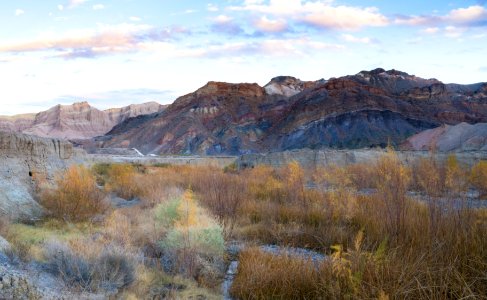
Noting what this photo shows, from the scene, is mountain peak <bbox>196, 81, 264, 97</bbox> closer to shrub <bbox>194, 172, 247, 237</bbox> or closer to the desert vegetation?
shrub <bbox>194, 172, 247, 237</bbox>

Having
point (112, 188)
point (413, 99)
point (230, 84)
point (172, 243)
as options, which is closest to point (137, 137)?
point (230, 84)

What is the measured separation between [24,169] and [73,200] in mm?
2567

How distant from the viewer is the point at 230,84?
107750mm

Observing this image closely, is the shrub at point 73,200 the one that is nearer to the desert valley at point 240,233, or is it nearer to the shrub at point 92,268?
the desert valley at point 240,233

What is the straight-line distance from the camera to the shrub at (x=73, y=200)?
12547 mm

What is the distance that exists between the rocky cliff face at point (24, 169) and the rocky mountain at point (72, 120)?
138m

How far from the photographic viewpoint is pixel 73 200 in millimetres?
13078

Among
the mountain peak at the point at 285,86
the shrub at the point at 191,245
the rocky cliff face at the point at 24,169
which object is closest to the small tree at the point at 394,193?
the shrub at the point at 191,245

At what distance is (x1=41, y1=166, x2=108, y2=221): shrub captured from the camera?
12547mm

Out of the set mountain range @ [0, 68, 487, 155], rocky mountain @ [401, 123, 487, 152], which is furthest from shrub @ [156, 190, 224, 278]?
mountain range @ [0, 68, 487, 155]

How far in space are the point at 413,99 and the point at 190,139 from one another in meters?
41.8

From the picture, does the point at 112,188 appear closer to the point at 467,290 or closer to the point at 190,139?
the point at 467,290

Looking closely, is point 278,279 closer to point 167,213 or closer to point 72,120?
point 167,213

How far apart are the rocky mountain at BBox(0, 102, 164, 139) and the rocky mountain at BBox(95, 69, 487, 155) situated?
5509cm
